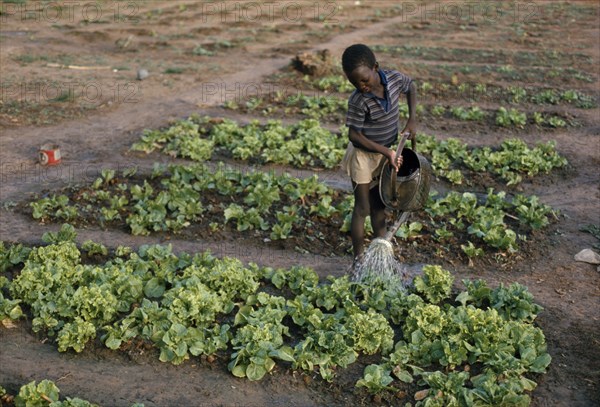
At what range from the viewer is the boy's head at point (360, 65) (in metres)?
5.15

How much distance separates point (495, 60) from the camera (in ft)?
48.8

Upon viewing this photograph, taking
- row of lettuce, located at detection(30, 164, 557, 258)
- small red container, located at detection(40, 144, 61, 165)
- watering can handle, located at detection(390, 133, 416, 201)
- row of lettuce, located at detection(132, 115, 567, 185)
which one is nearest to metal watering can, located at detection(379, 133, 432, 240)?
watering can handle, located at detection(390, 133, 416, 201)

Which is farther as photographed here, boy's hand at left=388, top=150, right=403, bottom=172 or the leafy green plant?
the leafy green plant

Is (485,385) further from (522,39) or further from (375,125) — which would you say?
(522,39)

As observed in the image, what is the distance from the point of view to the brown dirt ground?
484 cm

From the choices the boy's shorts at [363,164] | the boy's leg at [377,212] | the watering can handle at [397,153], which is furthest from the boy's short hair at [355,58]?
the boy's leg at [377,212]

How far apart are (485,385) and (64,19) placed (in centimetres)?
1655

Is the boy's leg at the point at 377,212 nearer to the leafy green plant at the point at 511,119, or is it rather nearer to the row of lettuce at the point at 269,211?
the row of lettuce at the point at 269,211

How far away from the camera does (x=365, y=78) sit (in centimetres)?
522

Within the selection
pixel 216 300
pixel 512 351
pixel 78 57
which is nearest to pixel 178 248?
pixel 216 300

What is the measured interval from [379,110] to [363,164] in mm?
467

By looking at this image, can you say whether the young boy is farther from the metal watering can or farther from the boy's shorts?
the metal watering can

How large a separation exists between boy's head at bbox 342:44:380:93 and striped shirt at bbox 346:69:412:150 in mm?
144

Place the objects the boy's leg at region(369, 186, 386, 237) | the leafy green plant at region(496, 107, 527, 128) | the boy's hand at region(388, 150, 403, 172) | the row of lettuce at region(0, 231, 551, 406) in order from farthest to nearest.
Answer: the leafy green plant at region(496, 107, 527, 128)
the boy's leg at region(369, 186, 386, 237)
the boy's hand at region(388, 150, 403, 172)
the row of lettuce at region(0, 231, 551, 406)
